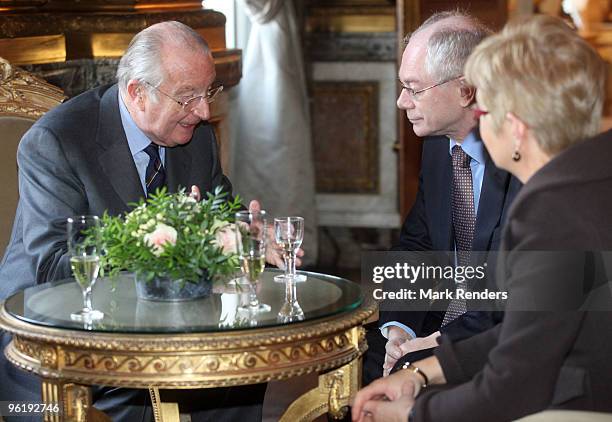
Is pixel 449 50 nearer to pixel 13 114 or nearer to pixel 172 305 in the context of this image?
pixel 172 305

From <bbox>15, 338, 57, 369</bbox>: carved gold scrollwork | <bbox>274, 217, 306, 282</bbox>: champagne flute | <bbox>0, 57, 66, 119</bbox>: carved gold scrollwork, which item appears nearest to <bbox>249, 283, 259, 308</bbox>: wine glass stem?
<bbox>274, 217, 306, 282</bbox>: champagne flute

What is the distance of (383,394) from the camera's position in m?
2.38

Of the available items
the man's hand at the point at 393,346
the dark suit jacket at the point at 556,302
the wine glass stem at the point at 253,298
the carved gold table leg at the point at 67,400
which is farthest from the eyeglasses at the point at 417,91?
the carved gold table leg at the point at 67,400

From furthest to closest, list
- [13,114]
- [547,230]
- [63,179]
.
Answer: [13,114] → [63,179] → [547,230]

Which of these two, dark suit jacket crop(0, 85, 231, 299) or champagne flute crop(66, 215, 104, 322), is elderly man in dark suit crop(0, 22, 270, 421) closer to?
dark suit jacket crop(0, 85, 231, 299)

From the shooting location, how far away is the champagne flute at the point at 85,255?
256 cm

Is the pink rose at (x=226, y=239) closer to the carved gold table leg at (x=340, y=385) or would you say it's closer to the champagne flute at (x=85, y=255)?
the champagne flute at (x=85, y=255)

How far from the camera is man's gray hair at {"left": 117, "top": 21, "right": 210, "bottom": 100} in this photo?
3.29 metres

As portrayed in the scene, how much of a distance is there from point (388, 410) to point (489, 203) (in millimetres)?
990

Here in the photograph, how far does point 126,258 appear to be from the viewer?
2600 millimetres

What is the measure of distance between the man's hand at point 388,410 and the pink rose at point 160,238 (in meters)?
0.58

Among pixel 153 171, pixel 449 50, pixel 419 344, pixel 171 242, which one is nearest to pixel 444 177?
pixel 449 50

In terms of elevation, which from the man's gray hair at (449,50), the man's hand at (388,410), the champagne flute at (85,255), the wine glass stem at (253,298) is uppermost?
the man's gray hair at (449,50)

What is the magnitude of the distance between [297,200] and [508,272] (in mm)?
4595
